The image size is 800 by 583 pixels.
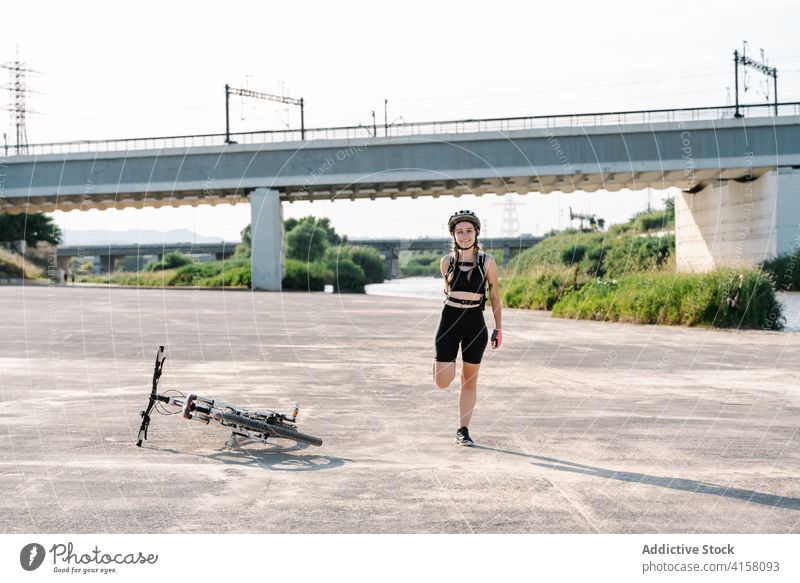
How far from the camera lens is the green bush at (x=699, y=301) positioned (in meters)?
23.8

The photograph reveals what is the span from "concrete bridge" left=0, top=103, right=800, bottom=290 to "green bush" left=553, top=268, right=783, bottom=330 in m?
17.2

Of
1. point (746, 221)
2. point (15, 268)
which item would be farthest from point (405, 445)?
point (15, 268)

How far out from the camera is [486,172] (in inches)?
1905

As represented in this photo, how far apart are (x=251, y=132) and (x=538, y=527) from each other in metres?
48.7

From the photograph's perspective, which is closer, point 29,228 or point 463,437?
point 463,437

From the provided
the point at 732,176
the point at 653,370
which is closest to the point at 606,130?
the point at 732,176

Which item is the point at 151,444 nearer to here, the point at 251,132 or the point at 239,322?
the point at 239,322

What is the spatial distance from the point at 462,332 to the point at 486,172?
4094cm

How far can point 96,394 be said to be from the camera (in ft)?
36.5

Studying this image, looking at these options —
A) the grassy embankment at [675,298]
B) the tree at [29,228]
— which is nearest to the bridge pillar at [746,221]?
the grassy embankment at [675,298]

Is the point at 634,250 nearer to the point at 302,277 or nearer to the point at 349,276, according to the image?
the point at 349,276

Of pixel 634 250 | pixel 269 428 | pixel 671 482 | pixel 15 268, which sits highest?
pixel 634 250

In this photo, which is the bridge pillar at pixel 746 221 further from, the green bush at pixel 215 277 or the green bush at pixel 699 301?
the green bush at pixel 215 277

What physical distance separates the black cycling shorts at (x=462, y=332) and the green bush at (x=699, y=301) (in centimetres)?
1734
